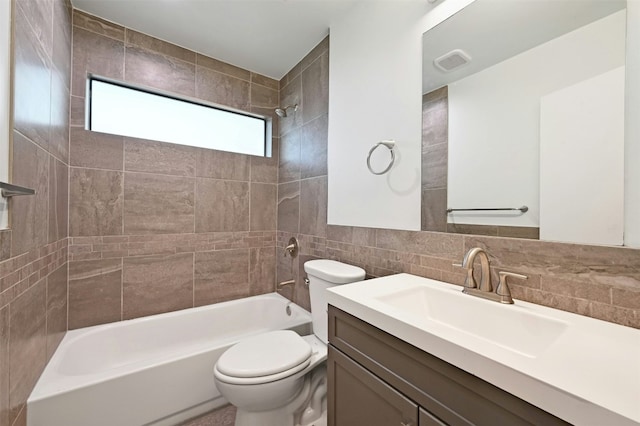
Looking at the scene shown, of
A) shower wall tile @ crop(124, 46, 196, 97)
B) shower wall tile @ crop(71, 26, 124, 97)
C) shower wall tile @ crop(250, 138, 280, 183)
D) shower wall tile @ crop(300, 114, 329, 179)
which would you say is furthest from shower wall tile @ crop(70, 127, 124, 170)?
shower wall tile @ crop(300, 114, 329, 179)

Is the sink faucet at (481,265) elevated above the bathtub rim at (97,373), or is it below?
above

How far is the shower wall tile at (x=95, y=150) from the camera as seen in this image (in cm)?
172

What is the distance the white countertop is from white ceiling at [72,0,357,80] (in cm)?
189

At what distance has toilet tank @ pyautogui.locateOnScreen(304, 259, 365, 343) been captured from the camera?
4.66ft

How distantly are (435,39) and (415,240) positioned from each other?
998 millimetres

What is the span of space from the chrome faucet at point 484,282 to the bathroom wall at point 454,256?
0.06 metres

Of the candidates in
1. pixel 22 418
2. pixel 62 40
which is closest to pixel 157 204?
pixel 62 40

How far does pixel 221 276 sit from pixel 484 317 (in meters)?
2.02

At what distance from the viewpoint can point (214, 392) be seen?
1.52 metres

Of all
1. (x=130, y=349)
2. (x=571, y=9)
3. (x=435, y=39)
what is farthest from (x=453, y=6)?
(x=130, y=349)

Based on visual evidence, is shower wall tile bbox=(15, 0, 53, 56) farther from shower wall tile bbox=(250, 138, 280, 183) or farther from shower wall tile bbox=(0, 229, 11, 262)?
shower wall tile bbox=(250, 138, 280, 183)

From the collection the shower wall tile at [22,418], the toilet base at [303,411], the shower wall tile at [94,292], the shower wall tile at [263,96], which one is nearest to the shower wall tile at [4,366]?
the shower wall tile at [22,418]

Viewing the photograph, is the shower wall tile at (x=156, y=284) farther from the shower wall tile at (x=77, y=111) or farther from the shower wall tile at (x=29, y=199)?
the shower wall tile at (x=77, y=111)

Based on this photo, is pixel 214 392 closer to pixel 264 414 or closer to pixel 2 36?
pixel 264 414
